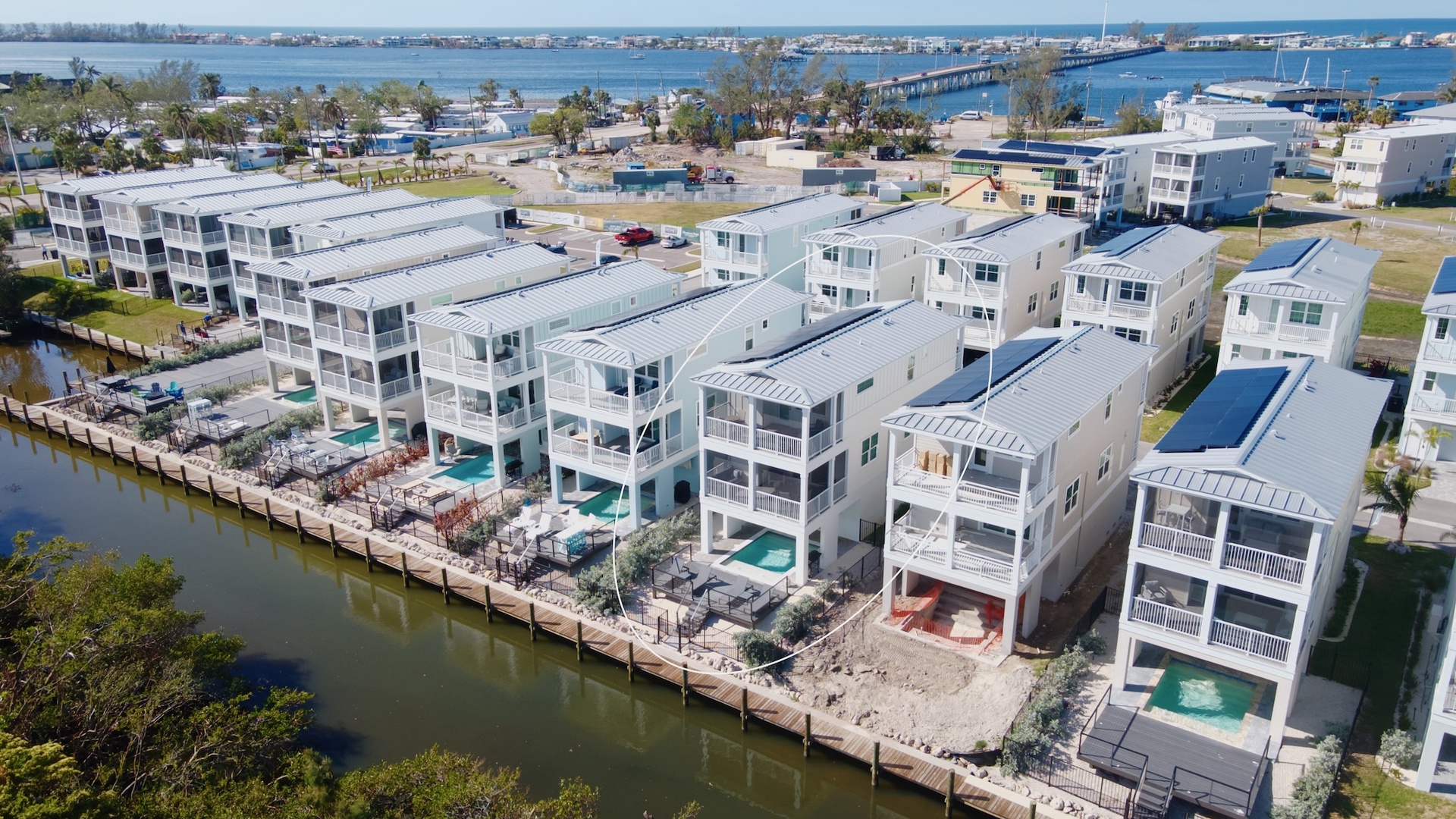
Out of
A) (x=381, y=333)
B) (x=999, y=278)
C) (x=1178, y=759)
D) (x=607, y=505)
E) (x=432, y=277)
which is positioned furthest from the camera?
(x=999, y=278)

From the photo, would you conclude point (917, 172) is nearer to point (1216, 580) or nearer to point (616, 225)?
point (616, 225)

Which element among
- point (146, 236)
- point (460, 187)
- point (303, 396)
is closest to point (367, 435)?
point (303, 396)

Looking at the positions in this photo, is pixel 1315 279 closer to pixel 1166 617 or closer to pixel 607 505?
pixel 1166 617

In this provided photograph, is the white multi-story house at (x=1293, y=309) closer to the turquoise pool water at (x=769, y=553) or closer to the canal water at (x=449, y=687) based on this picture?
the turquoise pool water at (x=769, y=553)

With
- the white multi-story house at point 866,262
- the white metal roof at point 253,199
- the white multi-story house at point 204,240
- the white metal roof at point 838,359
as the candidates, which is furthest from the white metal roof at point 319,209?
the white metal roof at point 838,359

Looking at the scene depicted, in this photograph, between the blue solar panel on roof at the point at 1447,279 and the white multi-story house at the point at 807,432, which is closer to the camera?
the white multi-story house at the point at 807,432

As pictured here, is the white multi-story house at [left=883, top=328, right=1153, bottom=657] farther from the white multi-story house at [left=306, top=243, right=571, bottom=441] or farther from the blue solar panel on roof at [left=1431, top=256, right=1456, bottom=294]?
the white multi-story house at [left=306, top=243, right=571, bottom=441]
